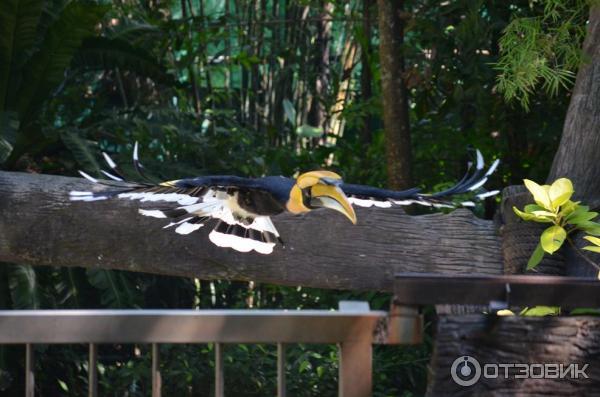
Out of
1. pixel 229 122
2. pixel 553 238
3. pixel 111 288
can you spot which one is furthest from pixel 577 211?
pixel 229 122

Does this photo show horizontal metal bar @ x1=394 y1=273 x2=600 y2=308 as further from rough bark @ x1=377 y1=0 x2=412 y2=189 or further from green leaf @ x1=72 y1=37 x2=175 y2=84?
green leaf @ x1=72 y1=37 x2=175 y2=84

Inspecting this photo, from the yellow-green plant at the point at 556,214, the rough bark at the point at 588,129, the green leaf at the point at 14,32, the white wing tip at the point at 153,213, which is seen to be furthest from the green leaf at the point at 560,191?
the green leaf at the point at 14,32

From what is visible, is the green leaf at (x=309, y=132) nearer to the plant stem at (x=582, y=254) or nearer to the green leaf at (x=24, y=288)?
the green leaf at (x=24, y=288)

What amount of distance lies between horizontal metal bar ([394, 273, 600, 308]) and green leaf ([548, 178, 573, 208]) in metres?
1.45

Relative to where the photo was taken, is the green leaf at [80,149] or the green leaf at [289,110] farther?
the green leaf at [289,110]

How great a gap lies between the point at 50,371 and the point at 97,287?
65 cm

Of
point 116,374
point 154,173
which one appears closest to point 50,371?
point 116,374

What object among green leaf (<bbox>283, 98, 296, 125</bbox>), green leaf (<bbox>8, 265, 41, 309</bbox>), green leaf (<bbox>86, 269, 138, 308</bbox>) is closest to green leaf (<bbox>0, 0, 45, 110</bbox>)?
green leaf (<bbox>8, 265, 41, 309</bbox>)

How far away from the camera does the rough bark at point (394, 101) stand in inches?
171

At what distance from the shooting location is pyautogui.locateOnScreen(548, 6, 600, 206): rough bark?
11.1ft

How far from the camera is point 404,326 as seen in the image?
4.83 ft

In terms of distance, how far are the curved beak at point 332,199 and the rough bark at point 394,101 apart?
2.90 feet

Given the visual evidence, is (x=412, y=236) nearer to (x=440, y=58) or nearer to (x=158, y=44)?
(x=440, y=58)

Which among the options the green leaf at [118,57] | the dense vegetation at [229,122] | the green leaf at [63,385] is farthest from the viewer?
the green leaf at [118,57]
